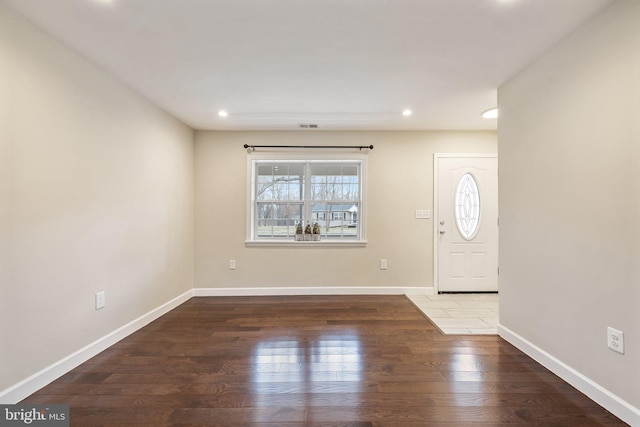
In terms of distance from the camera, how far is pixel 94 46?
211cm

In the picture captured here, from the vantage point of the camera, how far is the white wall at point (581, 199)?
5.30 ft

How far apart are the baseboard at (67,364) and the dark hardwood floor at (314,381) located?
0.18 ft

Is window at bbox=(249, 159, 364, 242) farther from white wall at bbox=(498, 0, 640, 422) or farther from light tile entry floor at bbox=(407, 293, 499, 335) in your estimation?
white wall at bbox=(498, 0, 640, 422)

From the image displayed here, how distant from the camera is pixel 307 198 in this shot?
14.1ft

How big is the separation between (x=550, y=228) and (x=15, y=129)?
3.57 meters

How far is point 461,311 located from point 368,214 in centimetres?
166

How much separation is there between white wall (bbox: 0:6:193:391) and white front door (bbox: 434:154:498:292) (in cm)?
365

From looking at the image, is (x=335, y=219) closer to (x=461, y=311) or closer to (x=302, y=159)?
(x=302, y=159)

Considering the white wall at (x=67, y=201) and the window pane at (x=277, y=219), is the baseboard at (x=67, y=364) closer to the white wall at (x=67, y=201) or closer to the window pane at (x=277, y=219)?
the white wall at (x=67, y=201)

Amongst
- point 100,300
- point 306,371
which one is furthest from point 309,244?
point 100,300

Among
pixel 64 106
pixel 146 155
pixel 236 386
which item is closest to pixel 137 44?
pixel 64 106

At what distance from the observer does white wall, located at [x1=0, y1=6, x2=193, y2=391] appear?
176 cm

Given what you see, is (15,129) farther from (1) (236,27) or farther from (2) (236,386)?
(2) (236,386)

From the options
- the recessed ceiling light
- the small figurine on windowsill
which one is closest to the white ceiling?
the recessed ceiling light
